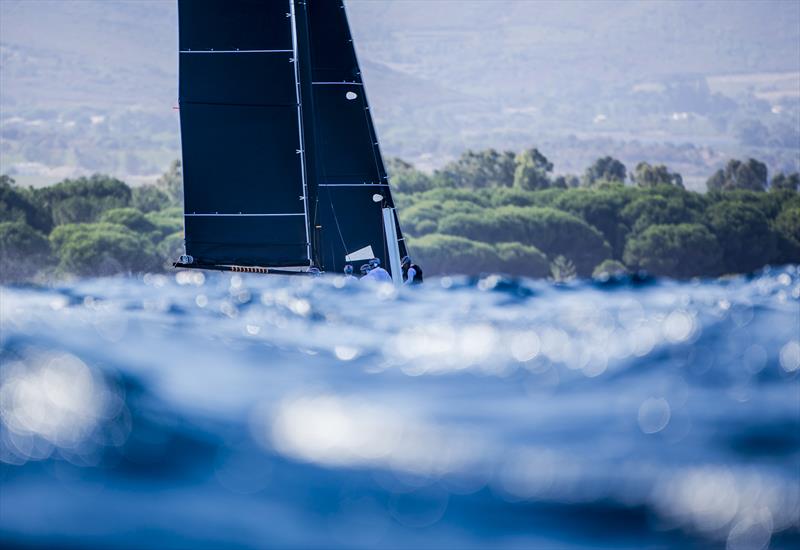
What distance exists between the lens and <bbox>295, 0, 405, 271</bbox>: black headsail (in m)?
28.1

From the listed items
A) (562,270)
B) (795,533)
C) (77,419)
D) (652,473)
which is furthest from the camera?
(562,270)

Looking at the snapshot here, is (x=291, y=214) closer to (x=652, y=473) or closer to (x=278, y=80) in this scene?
(x=278, y=80)

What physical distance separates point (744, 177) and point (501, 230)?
46.4 m

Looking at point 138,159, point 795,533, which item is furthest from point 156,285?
point 138,159

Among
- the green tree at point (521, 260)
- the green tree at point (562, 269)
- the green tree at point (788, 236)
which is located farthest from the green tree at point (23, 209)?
the green tree at point (788, 236)

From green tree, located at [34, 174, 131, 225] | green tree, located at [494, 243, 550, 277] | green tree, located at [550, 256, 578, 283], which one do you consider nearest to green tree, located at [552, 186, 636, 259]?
green tree, located at [550, 256, 578, 283]

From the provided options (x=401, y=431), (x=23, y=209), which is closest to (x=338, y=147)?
(x=401, y=431)

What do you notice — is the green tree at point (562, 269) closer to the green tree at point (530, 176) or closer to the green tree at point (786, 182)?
the green tree at point (530, 176)

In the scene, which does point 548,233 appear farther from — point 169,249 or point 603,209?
point 169,249

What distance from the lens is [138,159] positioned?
18012 centimetres

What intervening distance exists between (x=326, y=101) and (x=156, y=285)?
10995mm

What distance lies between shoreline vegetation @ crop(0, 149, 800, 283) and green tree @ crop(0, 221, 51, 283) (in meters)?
0.09

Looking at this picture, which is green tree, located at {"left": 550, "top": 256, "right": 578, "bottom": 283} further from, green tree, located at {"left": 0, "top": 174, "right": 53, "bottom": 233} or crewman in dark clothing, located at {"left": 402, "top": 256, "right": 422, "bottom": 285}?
crewman in dark clothing, located at {"left": 402, "top": 256, "right": 422, "bottom": 285}

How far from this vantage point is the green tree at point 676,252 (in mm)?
102562
